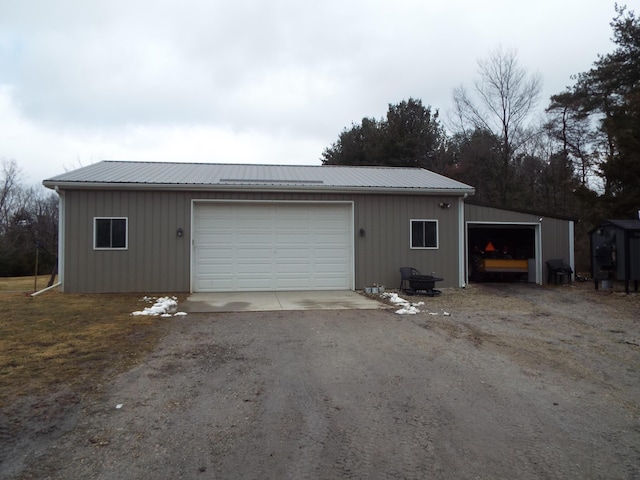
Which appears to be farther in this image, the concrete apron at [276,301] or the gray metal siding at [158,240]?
the gray metal siding at [158,240]

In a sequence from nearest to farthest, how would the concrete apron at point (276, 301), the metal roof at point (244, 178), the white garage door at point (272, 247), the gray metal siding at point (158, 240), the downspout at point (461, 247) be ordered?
the concrete apron at point (276, 301)
the gray metal siding at point (158, 240)
the metal roof at point (244, 178)
the white garage door at point (272, 247)
the downspout at point (461, 247)

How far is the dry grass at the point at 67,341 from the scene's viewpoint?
4402 mm

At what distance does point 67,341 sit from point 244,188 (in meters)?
6.22

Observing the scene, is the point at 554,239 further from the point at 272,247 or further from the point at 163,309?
the point at 163,309

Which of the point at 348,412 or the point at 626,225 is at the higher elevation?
the point at 626,225

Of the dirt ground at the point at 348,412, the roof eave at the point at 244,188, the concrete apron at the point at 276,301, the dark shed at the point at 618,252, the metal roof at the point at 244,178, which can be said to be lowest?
the dirt ground at the point at 348,412

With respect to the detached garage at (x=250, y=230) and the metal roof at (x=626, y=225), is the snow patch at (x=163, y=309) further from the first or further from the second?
the metal roof at (x=626, y=225)

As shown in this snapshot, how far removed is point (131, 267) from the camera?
11023 millimetres

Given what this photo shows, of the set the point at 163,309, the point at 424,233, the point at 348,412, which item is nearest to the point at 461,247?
the point at 424,233

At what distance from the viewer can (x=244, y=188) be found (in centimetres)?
1138

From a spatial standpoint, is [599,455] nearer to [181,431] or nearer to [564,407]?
[564,407]

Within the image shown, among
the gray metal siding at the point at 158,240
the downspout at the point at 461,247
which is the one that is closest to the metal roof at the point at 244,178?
the gray metal siding at the point at 158,240

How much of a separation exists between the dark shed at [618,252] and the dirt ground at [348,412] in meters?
5.06

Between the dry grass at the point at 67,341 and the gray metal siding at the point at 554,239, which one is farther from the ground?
the gray metal siding at the point at 554,239
